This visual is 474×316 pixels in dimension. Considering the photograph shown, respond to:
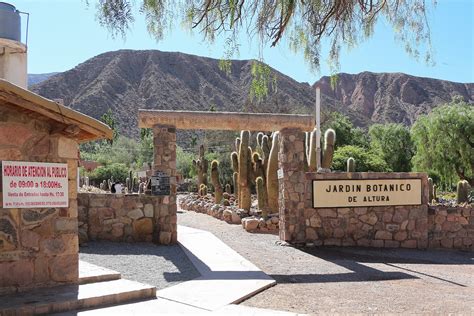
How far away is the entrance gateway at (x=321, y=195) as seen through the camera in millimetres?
13078

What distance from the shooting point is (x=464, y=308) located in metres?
7.24

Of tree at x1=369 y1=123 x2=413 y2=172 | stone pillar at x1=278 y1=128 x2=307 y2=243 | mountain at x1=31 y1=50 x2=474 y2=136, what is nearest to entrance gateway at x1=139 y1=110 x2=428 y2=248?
stone pillar at x1=278 y1=128 x2=307 y2=243

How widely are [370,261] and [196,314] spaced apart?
20.6ft

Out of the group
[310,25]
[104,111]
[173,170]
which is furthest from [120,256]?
[104,111]

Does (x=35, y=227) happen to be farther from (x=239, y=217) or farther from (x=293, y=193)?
(x=239, y=217)

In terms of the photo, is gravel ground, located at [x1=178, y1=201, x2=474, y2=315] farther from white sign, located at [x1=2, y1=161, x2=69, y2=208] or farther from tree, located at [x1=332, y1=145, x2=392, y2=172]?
tree, located at [x1=332, y1=145, x2=392, y2=172]

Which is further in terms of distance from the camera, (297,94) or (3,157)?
(297,94)

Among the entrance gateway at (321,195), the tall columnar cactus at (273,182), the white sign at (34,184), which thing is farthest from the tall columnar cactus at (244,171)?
the white sign at (34,184)

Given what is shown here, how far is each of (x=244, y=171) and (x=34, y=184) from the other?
14.0 metres

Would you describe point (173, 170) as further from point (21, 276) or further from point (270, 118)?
point (21, 276)

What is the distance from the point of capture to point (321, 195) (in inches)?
529

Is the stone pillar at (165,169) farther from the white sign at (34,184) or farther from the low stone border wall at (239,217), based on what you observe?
the white sign at (34,184)

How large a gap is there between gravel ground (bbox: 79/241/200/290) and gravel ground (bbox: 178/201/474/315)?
1574mm

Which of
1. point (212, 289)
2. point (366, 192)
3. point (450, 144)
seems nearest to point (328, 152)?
point (366, 192)
